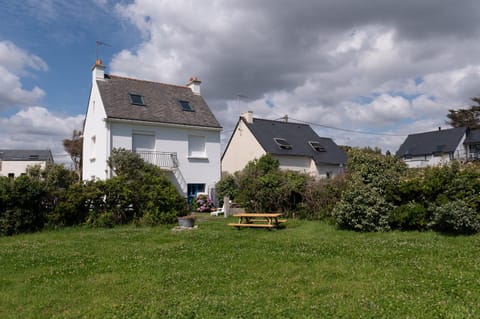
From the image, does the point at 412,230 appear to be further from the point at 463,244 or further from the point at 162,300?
the point at 162,300

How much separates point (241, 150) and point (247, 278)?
2549 centimetres

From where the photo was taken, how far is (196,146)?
71.2ft

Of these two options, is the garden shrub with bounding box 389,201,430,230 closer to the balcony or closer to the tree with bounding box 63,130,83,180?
the balcony

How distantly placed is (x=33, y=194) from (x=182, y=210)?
5.49m

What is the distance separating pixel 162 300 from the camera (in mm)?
4891

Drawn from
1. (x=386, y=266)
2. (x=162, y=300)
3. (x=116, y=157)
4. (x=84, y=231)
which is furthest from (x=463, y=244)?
(x=116, y=157)

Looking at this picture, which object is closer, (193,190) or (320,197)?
(320,197)

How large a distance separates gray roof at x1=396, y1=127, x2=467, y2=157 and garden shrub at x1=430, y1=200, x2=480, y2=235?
115ft

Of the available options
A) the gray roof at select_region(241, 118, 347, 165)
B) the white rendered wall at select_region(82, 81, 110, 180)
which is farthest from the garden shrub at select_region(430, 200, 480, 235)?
the gray roof at select_region(241, 118, 347, 165)

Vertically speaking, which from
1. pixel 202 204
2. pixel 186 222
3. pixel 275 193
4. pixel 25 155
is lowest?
pixel 186 222

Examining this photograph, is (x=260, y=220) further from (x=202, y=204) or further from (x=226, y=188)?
(x=202, y=204)

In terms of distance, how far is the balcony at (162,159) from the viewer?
19609 millimetres

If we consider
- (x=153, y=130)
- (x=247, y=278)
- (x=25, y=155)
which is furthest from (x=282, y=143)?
(x=25, y=155)

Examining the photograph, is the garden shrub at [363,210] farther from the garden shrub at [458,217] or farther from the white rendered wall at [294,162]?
the white rendered wall at [294,162]
